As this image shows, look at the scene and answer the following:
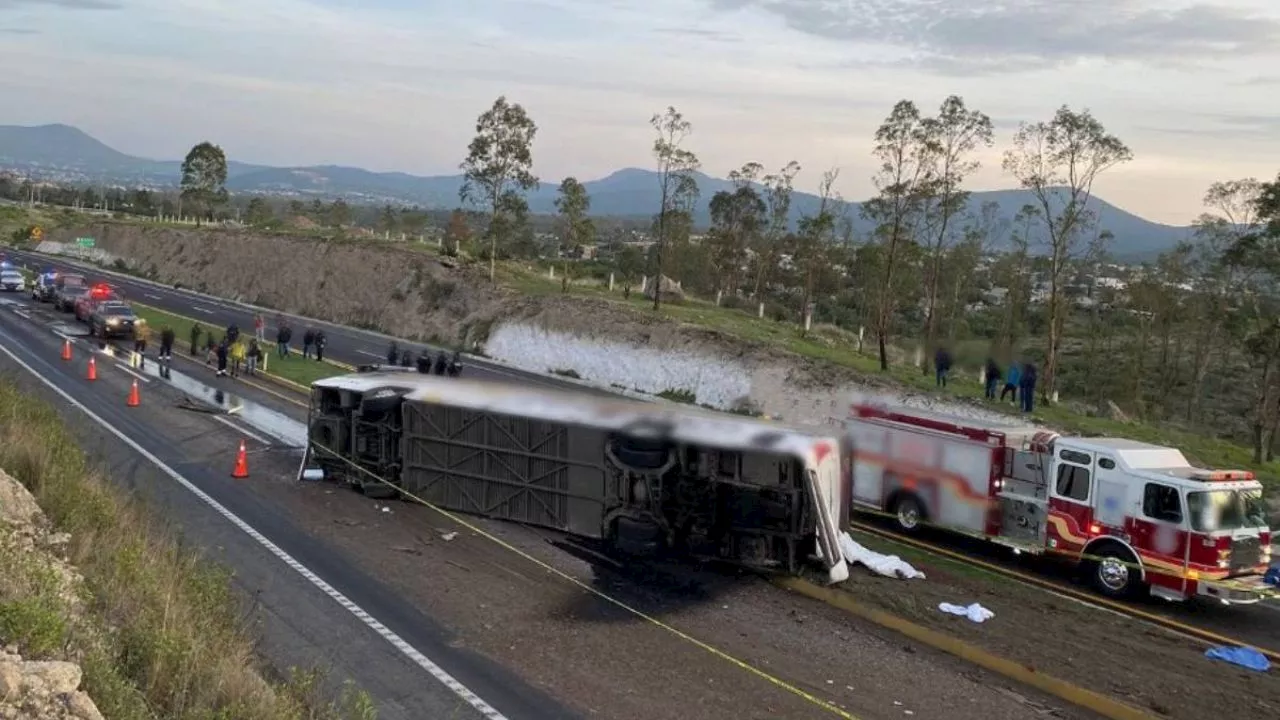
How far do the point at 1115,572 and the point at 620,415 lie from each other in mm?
8313

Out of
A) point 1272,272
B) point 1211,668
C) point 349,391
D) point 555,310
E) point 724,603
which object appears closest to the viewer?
point 1211,668

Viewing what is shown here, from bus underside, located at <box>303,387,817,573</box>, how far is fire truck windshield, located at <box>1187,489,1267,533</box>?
19.3ft

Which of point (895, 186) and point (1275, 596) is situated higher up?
point (895, 186)

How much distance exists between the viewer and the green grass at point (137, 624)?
8055 mm

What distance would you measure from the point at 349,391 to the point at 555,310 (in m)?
26.0

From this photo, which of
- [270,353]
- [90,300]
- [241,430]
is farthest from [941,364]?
[90,300]

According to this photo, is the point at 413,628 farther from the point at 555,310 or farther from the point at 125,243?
the point at 125,243

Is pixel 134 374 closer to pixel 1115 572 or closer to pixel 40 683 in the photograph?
pixel 40 683

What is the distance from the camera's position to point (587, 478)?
16.7 meters

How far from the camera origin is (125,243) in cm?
8781

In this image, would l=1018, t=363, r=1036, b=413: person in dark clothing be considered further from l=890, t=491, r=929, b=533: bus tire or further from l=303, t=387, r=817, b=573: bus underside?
l=303, t=387, r=817, b=573: bus underside

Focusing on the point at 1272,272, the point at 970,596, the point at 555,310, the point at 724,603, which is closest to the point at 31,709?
the point at 724,603

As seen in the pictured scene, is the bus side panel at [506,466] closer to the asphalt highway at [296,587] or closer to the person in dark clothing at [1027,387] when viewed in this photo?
the asphalt highway at [296,587]

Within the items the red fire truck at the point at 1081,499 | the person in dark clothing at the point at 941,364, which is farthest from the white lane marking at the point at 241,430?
the person in dark clothing at the point at 941,364
